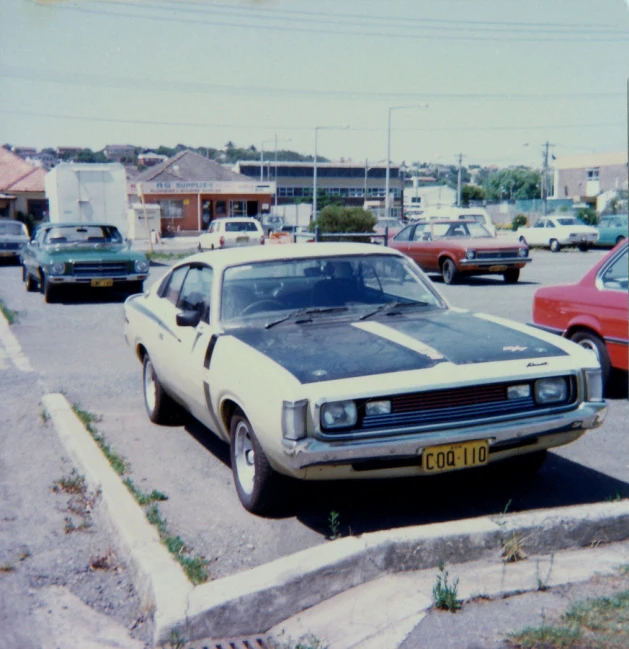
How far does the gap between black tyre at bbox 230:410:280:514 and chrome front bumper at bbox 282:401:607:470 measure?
14.0 inches

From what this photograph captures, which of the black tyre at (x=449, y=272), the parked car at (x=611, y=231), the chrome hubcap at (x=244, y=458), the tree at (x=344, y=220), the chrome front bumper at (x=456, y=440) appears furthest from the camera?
the parked car at (x=611, y=231)

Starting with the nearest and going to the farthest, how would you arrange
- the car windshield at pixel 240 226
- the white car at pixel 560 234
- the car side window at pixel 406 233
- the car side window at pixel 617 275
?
the car side window at pixel 617 275 < the car side window at pixel 406 233 < the car windshield at pixel 240 226 < the white car at pixel 560 234

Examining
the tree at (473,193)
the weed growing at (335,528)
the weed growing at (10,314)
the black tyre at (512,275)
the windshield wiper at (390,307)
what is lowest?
the weed growing at (335,528)

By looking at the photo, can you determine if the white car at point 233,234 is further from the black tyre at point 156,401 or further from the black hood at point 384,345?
the black hood at point 384,345

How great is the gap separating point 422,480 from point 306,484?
2.56 feet

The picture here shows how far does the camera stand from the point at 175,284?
6828 mm

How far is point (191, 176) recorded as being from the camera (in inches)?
2576

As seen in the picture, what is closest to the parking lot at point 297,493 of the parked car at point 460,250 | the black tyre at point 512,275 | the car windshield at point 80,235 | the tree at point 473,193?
the car windshield at point 80,235

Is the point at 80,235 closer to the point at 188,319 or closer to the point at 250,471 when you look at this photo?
the point at 188,319

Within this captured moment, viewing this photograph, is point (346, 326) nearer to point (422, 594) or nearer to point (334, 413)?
point (334, 413)

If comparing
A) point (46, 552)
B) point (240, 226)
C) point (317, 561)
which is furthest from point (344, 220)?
point (317, 561)

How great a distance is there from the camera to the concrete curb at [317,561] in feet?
11.6

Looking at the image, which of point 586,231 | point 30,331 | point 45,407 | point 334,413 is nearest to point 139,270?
point 30,331

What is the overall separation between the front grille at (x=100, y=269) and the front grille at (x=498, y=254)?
743 centimetres
